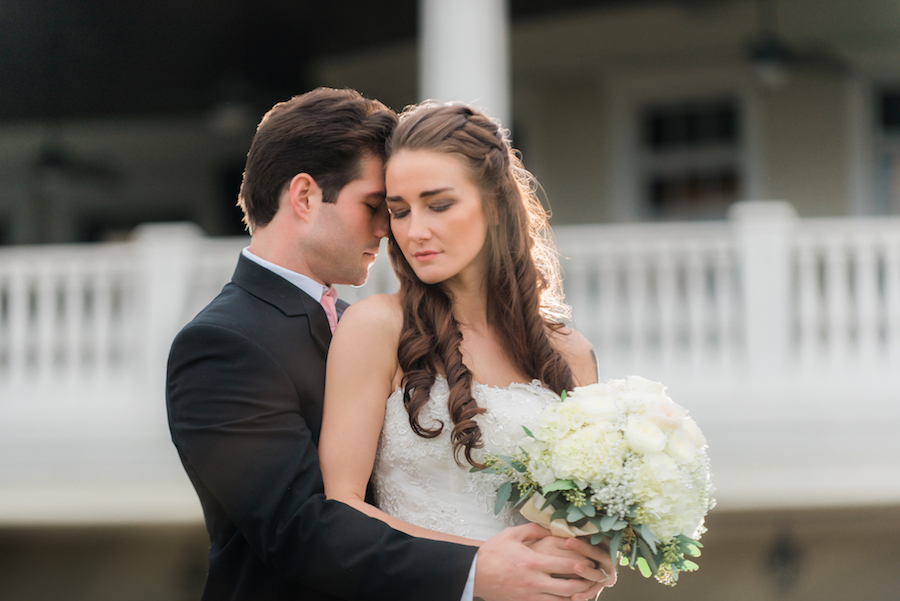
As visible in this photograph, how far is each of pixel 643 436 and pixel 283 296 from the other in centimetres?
93

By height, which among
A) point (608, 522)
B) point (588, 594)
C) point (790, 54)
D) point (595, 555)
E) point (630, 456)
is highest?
point (790, 54)

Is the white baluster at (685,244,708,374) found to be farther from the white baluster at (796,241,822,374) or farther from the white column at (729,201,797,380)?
the white baluster at (796,241,822,374)

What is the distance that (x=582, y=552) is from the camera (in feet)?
5.99

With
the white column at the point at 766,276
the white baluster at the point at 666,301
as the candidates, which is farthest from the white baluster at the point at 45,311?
the white column at the point at 766,276

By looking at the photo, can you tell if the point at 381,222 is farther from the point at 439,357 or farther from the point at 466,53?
the point at 466,53

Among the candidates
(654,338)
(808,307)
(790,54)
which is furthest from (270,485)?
(790,54)

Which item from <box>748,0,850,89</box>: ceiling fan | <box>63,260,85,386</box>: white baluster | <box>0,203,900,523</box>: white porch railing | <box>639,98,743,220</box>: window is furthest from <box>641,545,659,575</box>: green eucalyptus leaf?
<box>639,98,743,220</box>: window

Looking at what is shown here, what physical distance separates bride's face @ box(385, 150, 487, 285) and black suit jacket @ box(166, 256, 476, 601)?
15.6 inches

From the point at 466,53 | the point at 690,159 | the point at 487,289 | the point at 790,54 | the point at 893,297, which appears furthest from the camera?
Answer: the point at 690,159

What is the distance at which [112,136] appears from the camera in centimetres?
1157

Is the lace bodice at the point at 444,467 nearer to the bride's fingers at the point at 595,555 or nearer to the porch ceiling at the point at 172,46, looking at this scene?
the bride's fingers at the point at 595,555

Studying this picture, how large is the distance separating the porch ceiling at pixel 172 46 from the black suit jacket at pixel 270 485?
23.1ft

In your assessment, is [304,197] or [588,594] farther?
[304,197]

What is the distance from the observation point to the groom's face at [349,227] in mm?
2152
